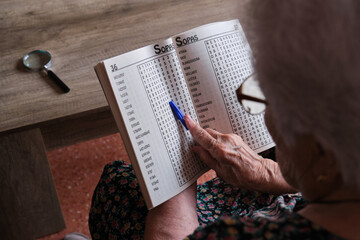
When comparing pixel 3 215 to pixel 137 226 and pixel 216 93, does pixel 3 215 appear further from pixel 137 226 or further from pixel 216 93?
pixel 216 93

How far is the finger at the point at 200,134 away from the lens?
0.90 metres

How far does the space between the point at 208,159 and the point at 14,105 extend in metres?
0.53

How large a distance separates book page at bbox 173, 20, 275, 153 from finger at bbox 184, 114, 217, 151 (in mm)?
56

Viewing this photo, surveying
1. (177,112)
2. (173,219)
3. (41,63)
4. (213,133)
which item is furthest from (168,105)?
(41,63)

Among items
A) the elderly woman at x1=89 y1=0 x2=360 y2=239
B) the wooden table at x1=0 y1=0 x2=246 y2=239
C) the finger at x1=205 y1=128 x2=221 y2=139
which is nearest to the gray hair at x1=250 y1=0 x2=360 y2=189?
the elderly woman at x1=89 y1=0 x2=360 y2=239

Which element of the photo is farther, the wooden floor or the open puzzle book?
the wooden floor

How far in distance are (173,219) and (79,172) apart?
101 cm

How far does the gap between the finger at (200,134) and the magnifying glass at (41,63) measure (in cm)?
35

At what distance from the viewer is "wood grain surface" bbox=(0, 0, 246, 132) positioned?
1000 millimetres

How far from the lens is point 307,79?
532 millimetres

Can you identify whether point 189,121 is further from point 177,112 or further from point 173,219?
point 173,219

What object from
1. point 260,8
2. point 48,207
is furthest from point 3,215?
point 260,8

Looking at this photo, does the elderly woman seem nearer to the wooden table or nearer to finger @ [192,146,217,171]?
finger @ [192,146,217,171]

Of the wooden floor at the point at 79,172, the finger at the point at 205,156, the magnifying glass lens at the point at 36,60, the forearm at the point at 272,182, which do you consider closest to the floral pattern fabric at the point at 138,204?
the forearm at the point at 272,182
